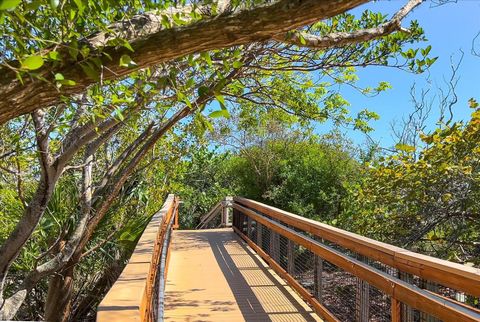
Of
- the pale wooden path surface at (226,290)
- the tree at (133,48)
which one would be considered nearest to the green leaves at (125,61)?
the tree at (133,48)

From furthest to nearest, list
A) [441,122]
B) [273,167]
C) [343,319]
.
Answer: [273,167] → [441,122] → [343,319]

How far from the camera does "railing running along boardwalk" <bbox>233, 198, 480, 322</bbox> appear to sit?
236cm

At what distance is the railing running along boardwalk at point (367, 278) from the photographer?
2355 millimetres

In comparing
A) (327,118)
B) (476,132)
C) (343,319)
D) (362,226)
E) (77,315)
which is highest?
(327,118)

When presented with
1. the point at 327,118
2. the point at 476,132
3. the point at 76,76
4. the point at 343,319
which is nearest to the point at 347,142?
the point at 327,118

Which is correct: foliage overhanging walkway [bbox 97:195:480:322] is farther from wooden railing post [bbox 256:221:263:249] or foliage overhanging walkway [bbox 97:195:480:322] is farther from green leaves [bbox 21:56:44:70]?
green leaves [bbox 21:56:44:70]

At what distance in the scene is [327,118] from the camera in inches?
320

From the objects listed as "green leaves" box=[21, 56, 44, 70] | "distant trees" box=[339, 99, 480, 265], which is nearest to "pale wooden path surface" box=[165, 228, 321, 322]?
"distant trees" box=[339, 99, 480, 265]

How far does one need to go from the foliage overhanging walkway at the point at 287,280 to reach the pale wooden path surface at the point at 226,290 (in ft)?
0.04

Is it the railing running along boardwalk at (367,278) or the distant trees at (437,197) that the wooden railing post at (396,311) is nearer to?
the railing running along boardwalk at (367,278)

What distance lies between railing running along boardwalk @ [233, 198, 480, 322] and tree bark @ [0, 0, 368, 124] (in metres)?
1.54

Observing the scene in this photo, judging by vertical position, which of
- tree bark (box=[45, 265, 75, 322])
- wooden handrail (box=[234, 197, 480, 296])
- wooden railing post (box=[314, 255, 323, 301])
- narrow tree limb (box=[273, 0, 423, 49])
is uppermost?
narrow tree limb (box=[273, 0, 423, 49])

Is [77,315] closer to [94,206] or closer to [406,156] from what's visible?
[94,206]

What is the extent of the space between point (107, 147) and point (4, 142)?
301 cm
